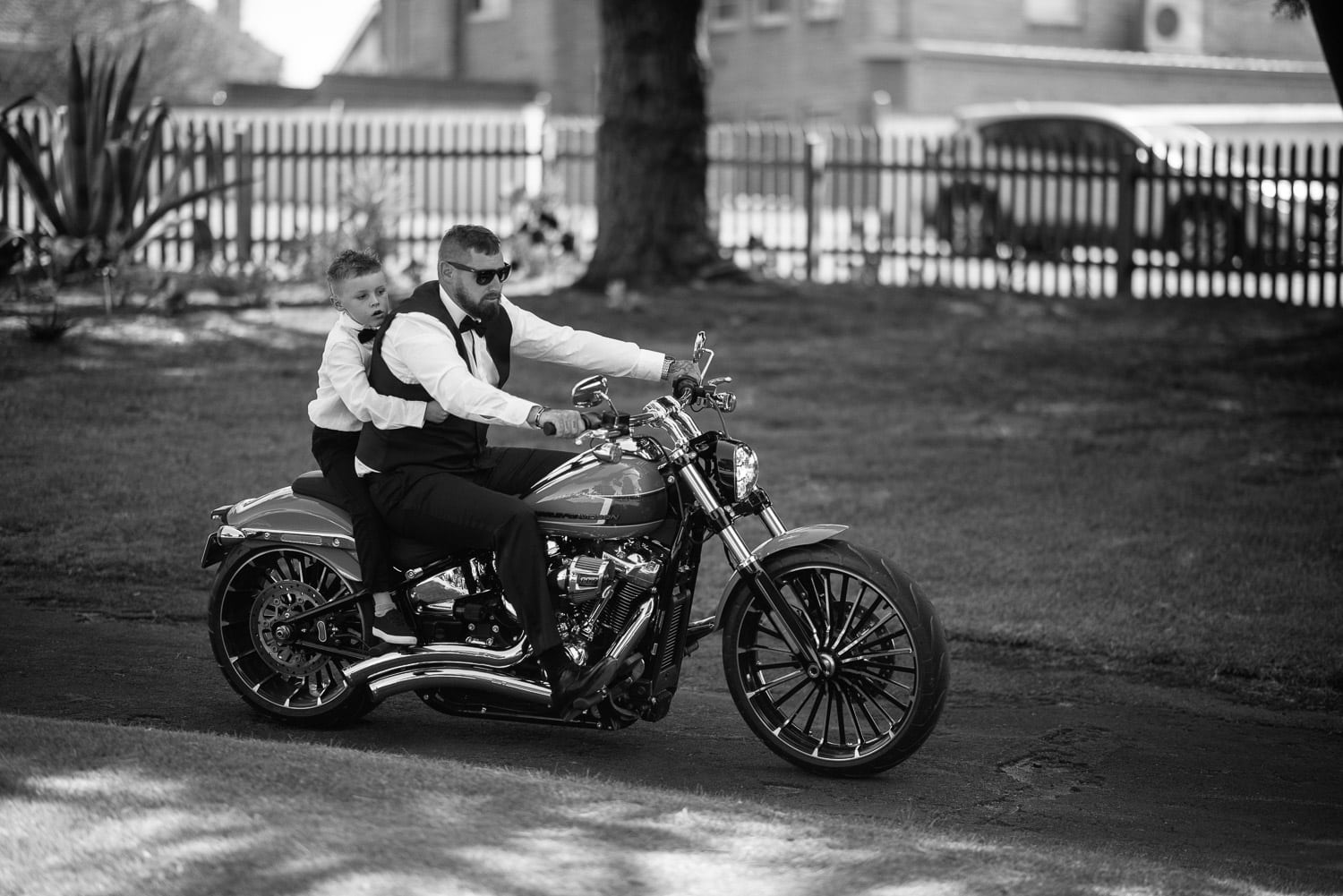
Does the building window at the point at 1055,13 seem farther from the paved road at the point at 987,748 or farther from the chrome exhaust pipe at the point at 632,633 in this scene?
the chrome exhaust pipe at the point at 632,633

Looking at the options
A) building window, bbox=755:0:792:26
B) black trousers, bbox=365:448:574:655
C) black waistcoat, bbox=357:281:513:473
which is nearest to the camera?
black trousers, bbox=365:448:574:655

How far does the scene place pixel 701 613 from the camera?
7.55 metres

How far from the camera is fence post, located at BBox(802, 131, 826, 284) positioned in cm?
1961

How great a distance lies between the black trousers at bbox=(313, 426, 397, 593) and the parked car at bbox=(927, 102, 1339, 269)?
554 inches

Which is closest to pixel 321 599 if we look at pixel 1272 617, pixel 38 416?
pixel 1272 617

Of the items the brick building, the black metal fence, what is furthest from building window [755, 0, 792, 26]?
the black metal fence

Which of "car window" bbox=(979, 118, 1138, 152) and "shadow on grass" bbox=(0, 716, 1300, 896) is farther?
"car window" bbox=(979, 118, 1138, 152)

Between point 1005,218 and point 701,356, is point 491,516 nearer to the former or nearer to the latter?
point 701,356

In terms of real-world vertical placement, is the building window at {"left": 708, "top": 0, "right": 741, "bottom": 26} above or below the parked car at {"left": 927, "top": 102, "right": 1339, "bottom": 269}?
above

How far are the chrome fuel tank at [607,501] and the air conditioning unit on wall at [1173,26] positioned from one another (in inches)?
1440

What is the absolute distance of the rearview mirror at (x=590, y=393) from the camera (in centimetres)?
495

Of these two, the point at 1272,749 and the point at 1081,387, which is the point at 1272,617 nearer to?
the point at 1272,749

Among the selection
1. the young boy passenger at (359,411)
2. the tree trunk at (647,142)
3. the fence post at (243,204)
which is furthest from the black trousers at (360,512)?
the fence post at (243,204)

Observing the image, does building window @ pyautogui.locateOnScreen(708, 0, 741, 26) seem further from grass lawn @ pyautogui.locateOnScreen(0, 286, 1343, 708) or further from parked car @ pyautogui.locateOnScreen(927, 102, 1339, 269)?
grass lawn @ pyautogui.locateOnScreen(0, 286, 1343, 708)
